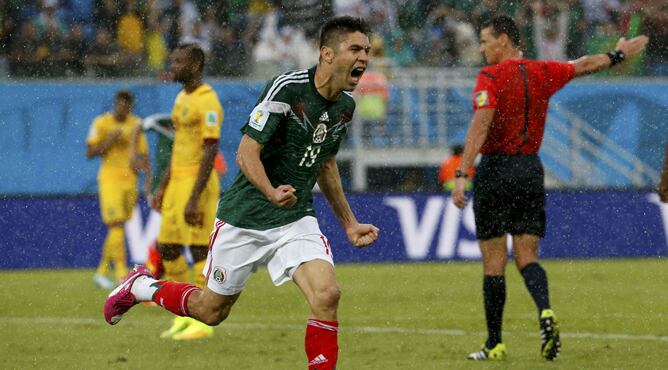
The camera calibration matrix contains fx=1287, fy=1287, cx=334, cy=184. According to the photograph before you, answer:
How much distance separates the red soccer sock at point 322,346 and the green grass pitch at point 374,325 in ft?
6.07

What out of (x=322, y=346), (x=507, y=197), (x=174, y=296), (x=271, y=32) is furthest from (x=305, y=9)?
(x=322, y=346)

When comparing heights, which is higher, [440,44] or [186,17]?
[186,17]

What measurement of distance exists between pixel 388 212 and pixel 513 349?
24.9ft

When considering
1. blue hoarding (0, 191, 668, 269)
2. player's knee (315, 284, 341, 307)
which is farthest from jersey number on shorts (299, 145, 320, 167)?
blue hoarding (0, 191, 668, 269)

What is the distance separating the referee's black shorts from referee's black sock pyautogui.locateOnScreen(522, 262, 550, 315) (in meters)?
0.25

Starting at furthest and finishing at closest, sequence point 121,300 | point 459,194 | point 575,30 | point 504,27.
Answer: point 575,30 < point 504,27 < point 459,194 < point 121,300

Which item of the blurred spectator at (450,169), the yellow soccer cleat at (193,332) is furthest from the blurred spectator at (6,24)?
the yellow soccer cleat at (193,332)

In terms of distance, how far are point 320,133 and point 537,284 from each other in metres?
2.41

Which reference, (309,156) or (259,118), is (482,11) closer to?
(309,156)

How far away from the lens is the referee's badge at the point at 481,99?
823 cm

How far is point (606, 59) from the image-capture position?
8555 millimetres

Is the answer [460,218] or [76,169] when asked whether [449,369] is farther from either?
[76,169]

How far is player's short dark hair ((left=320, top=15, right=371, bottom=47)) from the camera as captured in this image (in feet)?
21.0

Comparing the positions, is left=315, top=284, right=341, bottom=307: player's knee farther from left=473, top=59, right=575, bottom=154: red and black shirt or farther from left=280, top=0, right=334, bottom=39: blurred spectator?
left=280, top=0, right=334, bottom=39: blurred spectator
